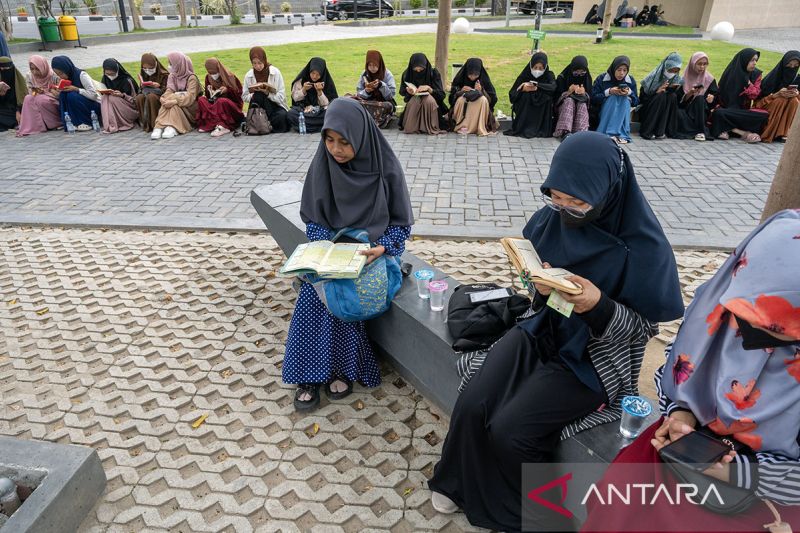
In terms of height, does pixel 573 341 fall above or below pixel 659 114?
above

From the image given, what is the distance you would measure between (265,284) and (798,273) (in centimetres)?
370

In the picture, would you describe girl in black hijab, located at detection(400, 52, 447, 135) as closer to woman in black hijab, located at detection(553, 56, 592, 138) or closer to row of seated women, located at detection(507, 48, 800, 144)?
row of seated women, located at detection(507, 48, 800, 144)

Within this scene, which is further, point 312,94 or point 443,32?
point 443,32

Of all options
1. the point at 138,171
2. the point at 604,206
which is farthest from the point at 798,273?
the point at 138,171

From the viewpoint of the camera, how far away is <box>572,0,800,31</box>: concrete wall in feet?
74.8

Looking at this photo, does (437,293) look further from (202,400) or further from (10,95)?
(10,95)

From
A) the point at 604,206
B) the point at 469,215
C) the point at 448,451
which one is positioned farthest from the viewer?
the point at 469,215

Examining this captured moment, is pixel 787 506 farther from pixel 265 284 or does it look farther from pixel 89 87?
pixel 89 87

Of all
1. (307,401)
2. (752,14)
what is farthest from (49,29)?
(752,14)

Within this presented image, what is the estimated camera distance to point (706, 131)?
8.48 meters

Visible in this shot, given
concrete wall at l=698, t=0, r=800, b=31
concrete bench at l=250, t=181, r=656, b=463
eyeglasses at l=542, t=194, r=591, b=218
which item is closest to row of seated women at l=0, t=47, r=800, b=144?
concrete bench at l=250, t=181, r=656, b=463

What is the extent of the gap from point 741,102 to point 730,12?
19154mm

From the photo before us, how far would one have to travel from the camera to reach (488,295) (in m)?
2.91

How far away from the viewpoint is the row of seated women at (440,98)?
8.15 metres
